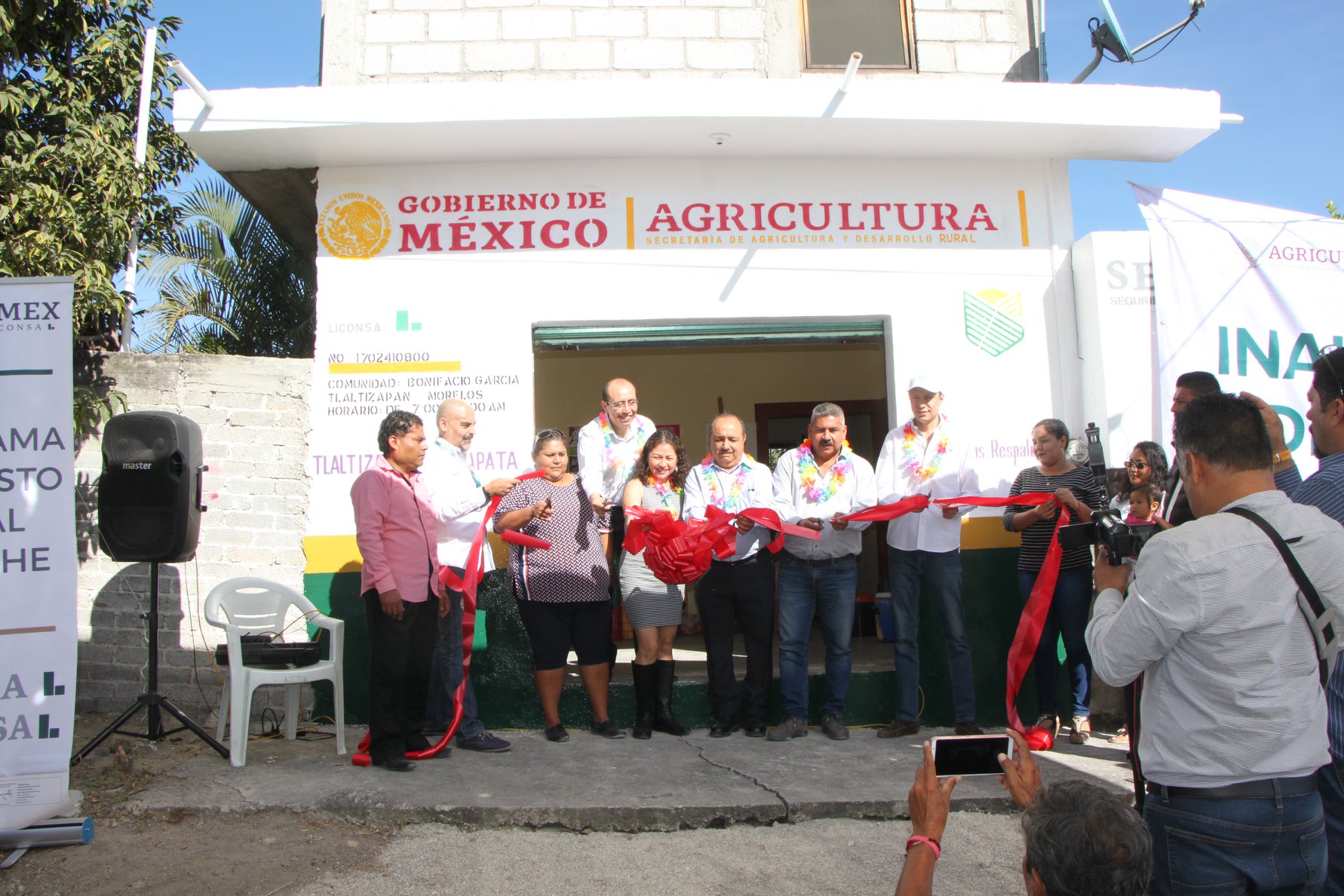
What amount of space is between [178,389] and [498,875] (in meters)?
3.78

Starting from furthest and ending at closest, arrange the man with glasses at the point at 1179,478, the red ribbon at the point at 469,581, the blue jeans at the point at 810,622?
1. the blue jeans at the point at 810,622
2. the red ribbon at the point at 469,581
3. the man with glasses at the point at 1179,478

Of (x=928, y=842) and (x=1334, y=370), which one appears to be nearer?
(x=928, y=842)

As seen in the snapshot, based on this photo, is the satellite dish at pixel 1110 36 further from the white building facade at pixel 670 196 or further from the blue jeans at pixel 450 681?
the blue jeans at pixel 450 681

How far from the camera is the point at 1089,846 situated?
1.79 meters

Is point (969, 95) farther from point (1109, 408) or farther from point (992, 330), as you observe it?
point (1109, 408)

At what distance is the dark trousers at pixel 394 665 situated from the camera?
4996 mm

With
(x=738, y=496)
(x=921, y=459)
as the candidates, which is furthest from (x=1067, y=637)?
(x=738, y=496)

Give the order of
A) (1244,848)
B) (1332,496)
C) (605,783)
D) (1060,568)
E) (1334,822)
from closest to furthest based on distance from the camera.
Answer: (1244,848), (1334,822), (1332,496), (605,783), (1060,568)

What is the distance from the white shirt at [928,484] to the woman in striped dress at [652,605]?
1263mm

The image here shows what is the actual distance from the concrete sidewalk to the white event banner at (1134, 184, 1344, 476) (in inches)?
94.5

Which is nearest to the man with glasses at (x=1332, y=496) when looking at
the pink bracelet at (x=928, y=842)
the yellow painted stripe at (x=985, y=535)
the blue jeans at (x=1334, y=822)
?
the blue jeans at (x=1334, y=822)

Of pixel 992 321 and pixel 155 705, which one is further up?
pixel 992 321

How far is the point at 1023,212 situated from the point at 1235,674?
4923 millimetres

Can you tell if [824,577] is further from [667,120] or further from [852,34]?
[852,34]
